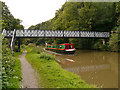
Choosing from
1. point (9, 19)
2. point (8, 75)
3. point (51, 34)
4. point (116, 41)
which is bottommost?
point (8, 75)

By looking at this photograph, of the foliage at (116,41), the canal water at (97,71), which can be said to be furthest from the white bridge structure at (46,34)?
the canal water at (97,71)

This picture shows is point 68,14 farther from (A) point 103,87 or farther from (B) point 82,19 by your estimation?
(A) point 103,87

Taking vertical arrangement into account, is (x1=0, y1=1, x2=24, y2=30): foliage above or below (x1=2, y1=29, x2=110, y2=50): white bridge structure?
above

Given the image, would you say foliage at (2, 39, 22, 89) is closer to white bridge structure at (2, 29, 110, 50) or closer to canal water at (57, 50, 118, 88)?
canal water at (57, 50, 118, 88)

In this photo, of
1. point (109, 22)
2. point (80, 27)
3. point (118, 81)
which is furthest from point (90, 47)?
point (118, 81)

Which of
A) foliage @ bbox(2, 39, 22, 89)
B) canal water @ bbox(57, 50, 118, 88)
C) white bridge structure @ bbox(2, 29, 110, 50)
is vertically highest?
white bridge structure @ bbox(2, 29, 110, 50)

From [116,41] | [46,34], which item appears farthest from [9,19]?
[116,41]

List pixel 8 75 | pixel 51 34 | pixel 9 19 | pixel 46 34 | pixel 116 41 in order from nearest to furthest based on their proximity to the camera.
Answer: pixel 8 75
pixel 116 41
pixel 46 34
pixel 51 34
pixel 9 19

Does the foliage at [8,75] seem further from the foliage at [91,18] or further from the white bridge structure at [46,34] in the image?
the foliage at [91,18]

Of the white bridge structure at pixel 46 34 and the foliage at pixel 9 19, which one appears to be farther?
the foliage at pixel 9 19

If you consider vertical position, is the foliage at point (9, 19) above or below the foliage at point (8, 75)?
above

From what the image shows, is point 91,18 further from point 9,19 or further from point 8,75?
point 8,75

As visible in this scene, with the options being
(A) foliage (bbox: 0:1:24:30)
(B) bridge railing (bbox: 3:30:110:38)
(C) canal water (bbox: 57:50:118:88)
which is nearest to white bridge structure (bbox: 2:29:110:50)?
(B) bridge railing (bbox: 3:30:110:38)

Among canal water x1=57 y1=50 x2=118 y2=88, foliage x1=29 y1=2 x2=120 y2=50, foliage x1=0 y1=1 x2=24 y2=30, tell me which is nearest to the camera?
canal water x1=57 y1=50 x2=118 y2=88
